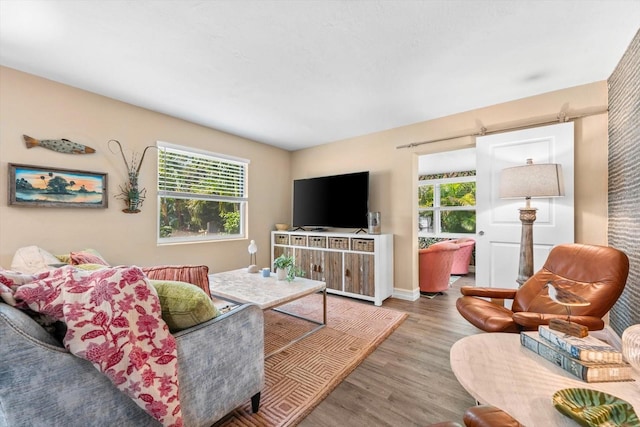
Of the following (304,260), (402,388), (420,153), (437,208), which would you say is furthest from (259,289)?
(437,208)

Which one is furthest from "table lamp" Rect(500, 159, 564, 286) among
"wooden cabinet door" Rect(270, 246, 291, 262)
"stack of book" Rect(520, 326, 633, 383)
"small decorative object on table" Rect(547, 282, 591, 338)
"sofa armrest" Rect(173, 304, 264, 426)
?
"wooden cabinet door" Rect(270, 246, 291, 262)

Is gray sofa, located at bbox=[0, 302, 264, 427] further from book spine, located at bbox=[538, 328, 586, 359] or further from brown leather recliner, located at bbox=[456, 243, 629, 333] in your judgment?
brown leather recliner, located at bbox=[456, 243, 629, 333]

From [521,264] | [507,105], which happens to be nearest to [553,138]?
[507,105]

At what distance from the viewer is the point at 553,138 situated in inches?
103

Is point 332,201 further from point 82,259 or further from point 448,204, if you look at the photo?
point 448,204

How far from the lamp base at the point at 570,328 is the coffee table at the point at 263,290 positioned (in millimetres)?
1716

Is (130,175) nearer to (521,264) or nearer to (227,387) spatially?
(227,387)

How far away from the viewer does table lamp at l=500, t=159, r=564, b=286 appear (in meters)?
2.23

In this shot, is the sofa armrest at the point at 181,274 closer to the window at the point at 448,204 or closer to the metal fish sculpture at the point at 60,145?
the metal fish sculpture at the point at 60,145

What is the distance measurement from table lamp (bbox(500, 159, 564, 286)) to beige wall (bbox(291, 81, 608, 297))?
585 millimetres

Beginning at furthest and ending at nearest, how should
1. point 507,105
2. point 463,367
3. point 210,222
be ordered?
point 210,222 < point 507,105 < point 463,367

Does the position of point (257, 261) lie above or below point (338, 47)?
below

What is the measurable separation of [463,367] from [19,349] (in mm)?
1644

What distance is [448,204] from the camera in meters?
6.13
